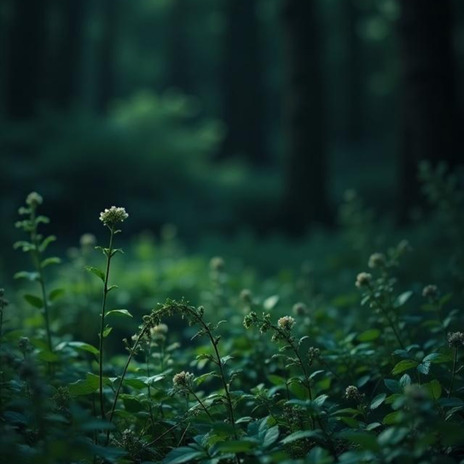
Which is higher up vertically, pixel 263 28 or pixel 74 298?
pixel 263 28

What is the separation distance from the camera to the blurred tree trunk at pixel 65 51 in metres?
16.3

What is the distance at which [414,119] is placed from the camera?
20.1 feet

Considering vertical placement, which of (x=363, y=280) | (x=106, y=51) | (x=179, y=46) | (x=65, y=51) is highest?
(x=179, y=46)

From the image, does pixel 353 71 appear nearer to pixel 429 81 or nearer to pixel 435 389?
pixel 429 81

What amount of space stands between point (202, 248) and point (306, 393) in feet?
19.2

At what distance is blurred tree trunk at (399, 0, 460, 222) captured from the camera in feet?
19.6

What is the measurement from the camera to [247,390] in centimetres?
279

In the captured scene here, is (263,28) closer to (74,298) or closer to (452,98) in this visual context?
(452,98)

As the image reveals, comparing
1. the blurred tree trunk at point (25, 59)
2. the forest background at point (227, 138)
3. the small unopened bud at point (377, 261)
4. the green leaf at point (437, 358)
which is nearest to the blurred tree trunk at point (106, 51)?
the forest background at point (227, 138)

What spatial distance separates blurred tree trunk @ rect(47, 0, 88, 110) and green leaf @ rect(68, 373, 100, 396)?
532 inches

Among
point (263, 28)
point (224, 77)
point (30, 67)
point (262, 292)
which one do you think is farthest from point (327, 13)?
point (262, 292)

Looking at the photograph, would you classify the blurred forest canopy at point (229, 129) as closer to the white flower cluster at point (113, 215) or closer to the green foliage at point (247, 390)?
the green foliage at point (247, 390)

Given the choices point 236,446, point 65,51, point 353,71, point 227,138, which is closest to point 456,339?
point 236,446

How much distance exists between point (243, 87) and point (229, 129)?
126 cm
